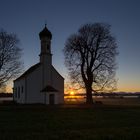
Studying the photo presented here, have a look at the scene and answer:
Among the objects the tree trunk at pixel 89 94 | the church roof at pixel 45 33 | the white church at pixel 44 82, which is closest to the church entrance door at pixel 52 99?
the white church at pixel 44 82

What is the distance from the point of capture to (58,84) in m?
54.6

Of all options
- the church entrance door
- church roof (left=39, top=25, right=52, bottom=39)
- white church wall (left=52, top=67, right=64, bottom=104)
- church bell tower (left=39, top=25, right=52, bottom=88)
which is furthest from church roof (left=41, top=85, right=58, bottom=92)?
church roof (left=39, top=25, right=52, bottom=39)

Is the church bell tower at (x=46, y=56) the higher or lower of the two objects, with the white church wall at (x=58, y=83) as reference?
higher

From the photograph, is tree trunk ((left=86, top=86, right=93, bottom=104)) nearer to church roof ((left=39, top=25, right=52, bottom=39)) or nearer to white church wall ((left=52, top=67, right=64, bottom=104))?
white church wall ((left=52, top=67, right=64, bottom=104))

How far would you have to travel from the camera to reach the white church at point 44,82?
5225cm

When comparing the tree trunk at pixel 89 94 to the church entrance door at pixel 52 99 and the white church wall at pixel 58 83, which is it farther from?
the church entrance door at pixel 52 99

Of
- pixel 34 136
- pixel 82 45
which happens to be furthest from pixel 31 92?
pixel 34 136

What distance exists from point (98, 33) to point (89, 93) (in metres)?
10.7

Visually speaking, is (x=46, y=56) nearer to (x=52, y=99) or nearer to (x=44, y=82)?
(x=44, y=82)

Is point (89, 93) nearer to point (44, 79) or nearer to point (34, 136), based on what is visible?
point (44, 79)

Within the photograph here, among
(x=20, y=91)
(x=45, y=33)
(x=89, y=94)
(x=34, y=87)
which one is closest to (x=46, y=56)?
(x=45, y=33)

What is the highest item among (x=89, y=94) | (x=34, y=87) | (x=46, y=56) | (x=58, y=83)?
(x=46, y=56)

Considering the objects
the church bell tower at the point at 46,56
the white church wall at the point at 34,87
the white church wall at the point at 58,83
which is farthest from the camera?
the white church wall at the point at 58,83

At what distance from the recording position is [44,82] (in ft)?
174
